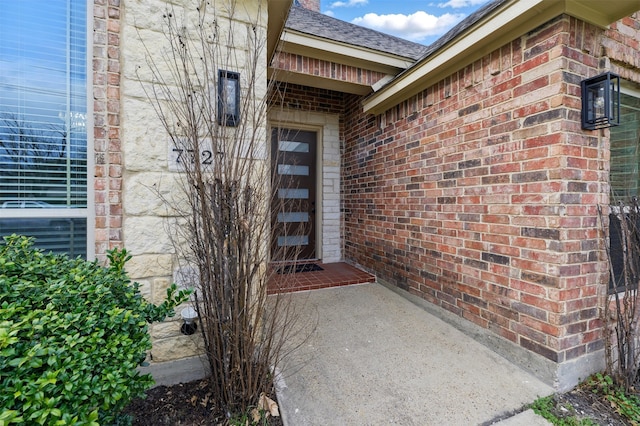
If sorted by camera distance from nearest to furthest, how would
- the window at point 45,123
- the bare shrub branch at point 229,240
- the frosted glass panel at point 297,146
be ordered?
the bare shrub branch at point 229,240 < the window at point 45,123 < the frosted glass panel at point 297,146

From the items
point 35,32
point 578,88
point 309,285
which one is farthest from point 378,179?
point 35,32

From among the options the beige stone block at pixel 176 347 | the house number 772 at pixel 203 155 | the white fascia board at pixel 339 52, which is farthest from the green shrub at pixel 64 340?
the white fascia board at pixel 339 52

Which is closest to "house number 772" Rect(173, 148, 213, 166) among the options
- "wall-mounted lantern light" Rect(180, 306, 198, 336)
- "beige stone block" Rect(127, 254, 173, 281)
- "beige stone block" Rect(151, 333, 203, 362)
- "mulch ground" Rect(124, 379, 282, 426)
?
"beige stone block" Rect(127, 254, 173, 281)

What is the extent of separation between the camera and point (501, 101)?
7.62 feet

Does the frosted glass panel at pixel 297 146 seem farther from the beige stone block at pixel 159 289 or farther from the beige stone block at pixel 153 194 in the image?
the beige stone block at pixel 159 289

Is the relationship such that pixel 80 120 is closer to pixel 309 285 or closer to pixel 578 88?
pixel 309 285

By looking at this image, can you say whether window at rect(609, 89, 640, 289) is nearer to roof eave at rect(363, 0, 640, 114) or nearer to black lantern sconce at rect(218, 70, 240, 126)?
roof eave at rect(363, 0, 640, 114)

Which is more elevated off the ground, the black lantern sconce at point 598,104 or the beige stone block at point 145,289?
the black lantern sconce at point 598,104

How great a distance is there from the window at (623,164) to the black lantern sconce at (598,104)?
1.81 ft

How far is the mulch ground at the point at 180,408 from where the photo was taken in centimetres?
163

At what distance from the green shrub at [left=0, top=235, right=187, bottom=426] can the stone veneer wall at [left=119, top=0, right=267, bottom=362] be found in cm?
39

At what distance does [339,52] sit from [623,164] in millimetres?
3115

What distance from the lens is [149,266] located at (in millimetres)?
1916

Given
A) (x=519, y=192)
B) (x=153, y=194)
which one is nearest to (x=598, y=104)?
(x=519, y=192)
